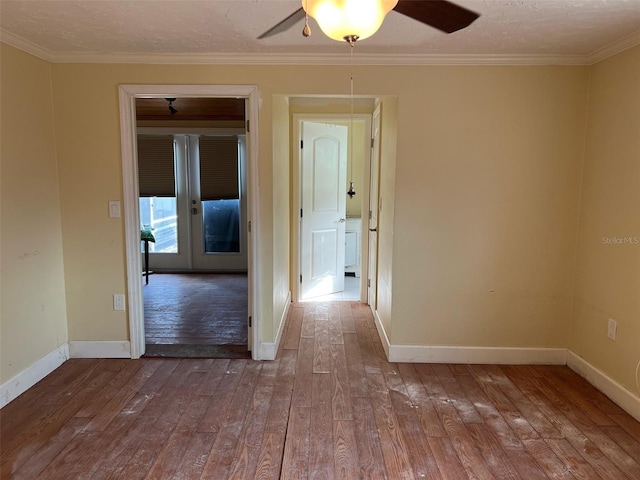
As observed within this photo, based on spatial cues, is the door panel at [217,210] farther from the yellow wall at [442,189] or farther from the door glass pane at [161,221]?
the yellow wall at [442,189]

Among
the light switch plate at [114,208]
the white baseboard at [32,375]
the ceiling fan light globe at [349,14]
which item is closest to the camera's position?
the ceiling fan light globe at [349,14]

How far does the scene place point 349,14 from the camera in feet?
4.06

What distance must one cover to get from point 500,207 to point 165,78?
8.06 feet

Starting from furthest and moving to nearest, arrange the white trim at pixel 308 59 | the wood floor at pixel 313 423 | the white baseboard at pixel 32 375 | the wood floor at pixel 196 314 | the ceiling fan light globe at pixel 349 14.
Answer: the wood floor at pixel 196 314 < the white trim at pixel 308 59 < the white baseboard at pixel 32 375 < the wood floor at pixel 313 423 < the ceiling fan light globe at pixel 349 14

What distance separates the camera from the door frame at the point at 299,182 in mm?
4180

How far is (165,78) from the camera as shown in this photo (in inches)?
109

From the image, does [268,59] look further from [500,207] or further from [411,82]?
[500,207]

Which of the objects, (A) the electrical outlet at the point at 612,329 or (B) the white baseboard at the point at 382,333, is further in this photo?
(B) the white baseboard at the point at 382,333

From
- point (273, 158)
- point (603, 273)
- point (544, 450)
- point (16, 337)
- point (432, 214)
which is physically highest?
point (273, 158)

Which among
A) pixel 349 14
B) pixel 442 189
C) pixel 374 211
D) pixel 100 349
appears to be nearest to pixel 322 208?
pixel 374 211

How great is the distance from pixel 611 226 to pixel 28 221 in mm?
3618

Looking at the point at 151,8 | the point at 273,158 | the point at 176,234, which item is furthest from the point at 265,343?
the point at 176,234

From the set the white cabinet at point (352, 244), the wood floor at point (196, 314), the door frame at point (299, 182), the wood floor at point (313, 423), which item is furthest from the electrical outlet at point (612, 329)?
the white cabinet at point (352, 244)

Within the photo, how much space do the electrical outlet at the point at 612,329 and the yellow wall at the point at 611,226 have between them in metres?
0.03
